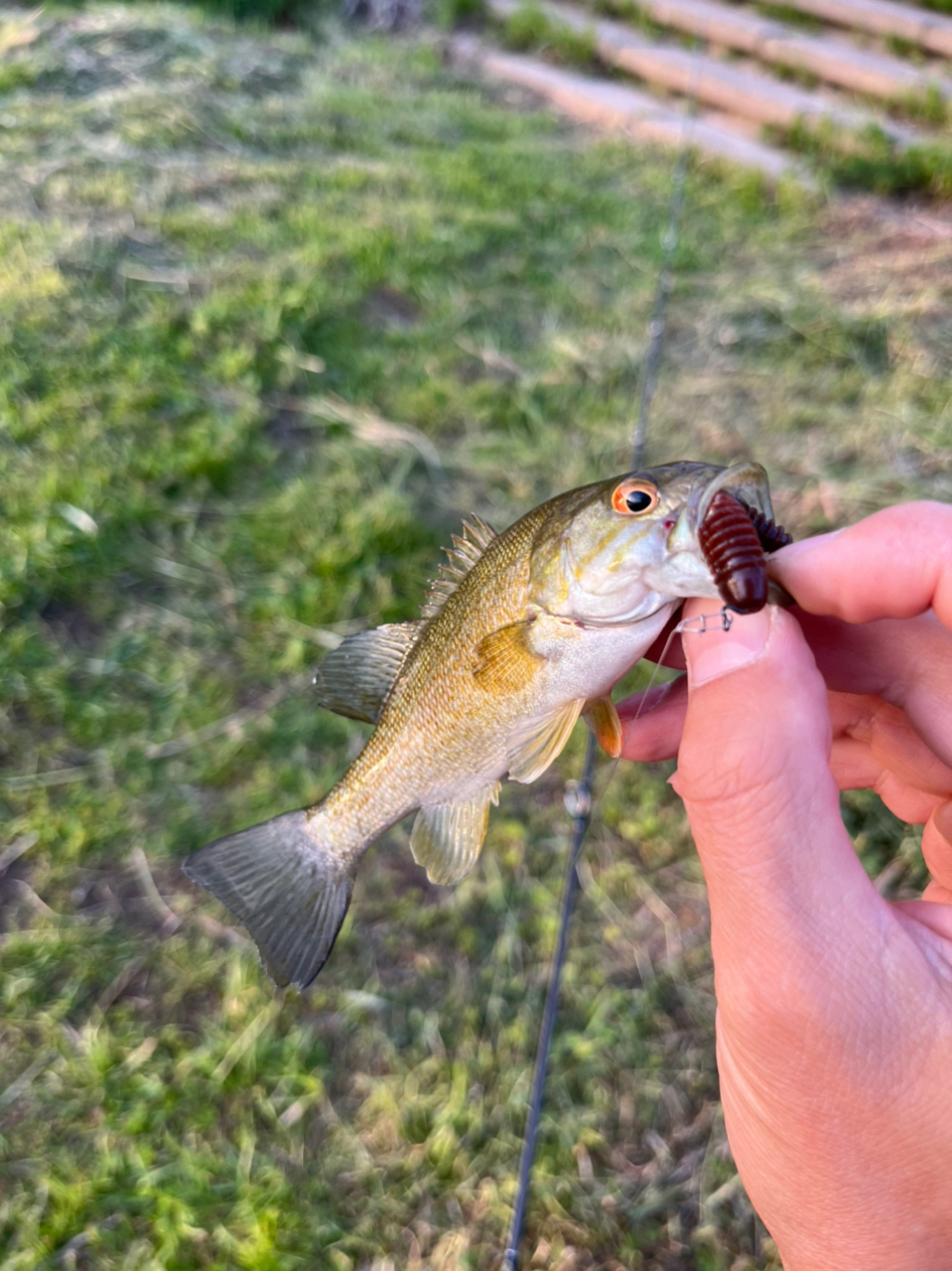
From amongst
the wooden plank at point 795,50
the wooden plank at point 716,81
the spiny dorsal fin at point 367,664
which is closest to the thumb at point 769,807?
the spiny dorsal fin at point 367,664

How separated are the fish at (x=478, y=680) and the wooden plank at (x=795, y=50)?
26.5 ft

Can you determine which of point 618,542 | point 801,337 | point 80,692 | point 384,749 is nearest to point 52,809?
point 80,692

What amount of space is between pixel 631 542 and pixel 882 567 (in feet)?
1.39

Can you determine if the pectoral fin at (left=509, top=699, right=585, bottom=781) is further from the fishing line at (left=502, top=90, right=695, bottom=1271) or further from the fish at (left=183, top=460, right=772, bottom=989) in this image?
the fishing line at (left=502, top=90, right=695, bottom=1271)

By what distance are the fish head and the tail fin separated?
749 millimetres

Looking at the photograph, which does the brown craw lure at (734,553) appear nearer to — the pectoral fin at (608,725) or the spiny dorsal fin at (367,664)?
the pectoral fin at (608,725)

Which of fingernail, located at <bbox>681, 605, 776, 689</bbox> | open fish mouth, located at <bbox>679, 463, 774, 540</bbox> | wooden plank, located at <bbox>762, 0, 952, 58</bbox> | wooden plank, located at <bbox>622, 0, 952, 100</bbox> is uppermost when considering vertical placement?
wooden plank, located at <bbox>762, 0, 952, 58</bbox>

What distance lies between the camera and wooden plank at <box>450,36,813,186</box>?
7.65 metres

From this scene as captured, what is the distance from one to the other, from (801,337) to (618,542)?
4327 millimetres

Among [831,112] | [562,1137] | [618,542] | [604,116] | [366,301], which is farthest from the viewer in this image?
[604,116]

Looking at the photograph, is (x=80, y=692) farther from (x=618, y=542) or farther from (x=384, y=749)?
(x=618, y=542)

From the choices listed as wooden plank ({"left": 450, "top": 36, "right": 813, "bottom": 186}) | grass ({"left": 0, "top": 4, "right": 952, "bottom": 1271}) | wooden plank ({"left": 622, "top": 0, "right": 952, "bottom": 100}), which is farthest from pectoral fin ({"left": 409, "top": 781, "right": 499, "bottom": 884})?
wooden plank ({"left": 622, "top": 0, "right": 952, "bottom": 100})

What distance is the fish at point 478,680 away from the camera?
5.25ft

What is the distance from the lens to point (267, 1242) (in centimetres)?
220
